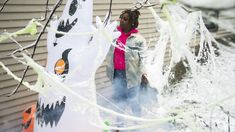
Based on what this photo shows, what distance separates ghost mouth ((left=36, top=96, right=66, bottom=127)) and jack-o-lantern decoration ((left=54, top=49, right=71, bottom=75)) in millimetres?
235

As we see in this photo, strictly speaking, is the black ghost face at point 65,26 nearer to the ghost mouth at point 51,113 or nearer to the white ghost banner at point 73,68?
the white ghost banner at point 73,68

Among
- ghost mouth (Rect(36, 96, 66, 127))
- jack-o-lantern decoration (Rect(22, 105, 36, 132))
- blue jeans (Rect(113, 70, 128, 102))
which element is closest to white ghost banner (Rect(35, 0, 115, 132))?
ghost mouth (Rect(36, 96, 66, 127))

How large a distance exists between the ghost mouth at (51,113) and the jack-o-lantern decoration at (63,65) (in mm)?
235

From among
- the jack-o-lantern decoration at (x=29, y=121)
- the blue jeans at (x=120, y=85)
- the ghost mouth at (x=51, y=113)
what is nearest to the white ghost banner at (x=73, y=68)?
the ghost mouth at (x=51, y=113)

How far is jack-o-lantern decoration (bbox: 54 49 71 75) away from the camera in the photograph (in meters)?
3.43

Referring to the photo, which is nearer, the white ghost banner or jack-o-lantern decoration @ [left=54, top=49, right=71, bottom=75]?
the white ghost banner

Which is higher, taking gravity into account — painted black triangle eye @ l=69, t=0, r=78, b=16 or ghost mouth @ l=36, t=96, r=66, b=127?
painted black triangle eye @ l=69, t=0, r=78, b=16

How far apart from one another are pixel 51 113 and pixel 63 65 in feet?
1.55

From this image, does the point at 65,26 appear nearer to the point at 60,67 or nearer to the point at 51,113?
the point at 60,67

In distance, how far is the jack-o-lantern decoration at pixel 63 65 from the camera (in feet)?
11.3

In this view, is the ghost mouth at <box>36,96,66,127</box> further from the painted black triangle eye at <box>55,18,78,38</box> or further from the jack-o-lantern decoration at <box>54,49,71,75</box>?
Result: the painted black triangle eye at <box>55,18,78,38</box>

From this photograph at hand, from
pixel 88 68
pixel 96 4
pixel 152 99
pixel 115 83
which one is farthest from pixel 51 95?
pixel 96 4

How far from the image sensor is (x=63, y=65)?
3.44 m

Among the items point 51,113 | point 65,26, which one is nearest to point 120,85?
point 51,113
